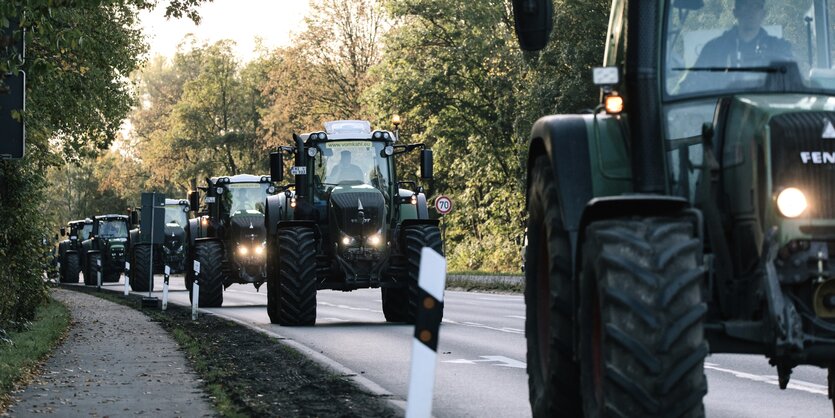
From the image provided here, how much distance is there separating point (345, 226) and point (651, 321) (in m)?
18.1

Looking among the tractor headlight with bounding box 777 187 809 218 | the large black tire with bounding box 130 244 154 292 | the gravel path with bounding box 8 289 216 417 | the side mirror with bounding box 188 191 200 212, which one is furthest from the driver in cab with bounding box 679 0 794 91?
the large black tire with bounding box 130 244 154 292

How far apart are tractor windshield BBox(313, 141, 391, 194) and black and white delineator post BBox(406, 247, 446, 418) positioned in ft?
59.5

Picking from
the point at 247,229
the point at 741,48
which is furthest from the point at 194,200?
the point at 741,48

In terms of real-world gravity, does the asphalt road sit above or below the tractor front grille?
below

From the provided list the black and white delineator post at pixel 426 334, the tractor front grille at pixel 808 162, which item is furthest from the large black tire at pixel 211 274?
the tractor front grille at pixel 808 162

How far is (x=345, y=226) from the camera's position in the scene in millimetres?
→ 24312

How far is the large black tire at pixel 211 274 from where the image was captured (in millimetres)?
33250

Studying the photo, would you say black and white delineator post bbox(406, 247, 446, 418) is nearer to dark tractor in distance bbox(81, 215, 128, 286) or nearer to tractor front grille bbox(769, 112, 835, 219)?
tractor front grille bbox(769, 112, 835, 219)

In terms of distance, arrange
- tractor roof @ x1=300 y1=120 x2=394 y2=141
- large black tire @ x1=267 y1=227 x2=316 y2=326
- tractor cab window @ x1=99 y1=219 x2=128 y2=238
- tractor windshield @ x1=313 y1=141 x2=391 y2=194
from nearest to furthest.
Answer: large black tire @ x1=267 y1=227 x2=316 y2=326 → tractor windshield @ x1=313 y1=141 x2=391 y2=194 → tractor roof @ x1=300 y1=120 x2=394 y2=141 → tractor cab window @ x1=99 y1=219 x2=128 y2=238

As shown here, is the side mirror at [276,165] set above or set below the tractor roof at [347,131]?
below

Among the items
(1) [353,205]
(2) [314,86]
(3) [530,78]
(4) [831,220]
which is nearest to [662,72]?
(4) [831,220]

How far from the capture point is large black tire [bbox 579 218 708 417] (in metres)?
6.29

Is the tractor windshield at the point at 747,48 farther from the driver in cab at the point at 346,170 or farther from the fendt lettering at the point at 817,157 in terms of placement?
the driver in cab at the point at 346,170

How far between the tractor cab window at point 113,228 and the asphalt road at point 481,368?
2966 centimetres
